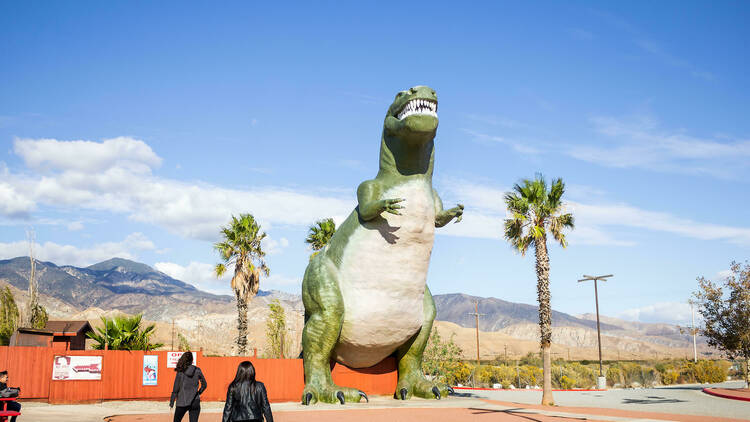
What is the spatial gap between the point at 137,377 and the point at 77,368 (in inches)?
56.9

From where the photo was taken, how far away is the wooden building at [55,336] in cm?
2033

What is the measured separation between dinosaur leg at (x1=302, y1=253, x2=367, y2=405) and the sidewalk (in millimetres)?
362

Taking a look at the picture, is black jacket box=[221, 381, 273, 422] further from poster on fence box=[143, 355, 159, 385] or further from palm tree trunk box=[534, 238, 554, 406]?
palm tree trunk box=[534, 238, 554, 406]

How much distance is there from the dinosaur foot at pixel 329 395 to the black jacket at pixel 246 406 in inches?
290

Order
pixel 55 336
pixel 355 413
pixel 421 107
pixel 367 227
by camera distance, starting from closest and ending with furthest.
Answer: pixel 355 413 → pixel 421 107 → pixel 367 227 → pixel 55 336

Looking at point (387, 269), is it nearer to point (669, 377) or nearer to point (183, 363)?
point (183, 363)

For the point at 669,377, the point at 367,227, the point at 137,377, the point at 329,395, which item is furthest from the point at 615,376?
the point at 137,377

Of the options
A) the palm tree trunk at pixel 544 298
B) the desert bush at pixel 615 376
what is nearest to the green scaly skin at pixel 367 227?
the palm tree trunk at pixel 544 298

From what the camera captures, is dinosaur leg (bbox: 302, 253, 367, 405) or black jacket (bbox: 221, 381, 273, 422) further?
dinosaur leg (bbox: 302, 253, 367, 405)

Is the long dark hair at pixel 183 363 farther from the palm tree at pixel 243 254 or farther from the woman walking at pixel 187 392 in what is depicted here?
the palm tree at pixel 243 254

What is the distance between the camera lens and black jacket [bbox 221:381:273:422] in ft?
19.6

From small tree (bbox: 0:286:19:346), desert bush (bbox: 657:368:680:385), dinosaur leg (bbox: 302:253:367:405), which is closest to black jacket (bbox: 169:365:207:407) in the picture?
dinosaur leg (bbox: 302:253:367:405)

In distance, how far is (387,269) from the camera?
44.7 ft

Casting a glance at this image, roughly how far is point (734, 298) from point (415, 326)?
1779cm
